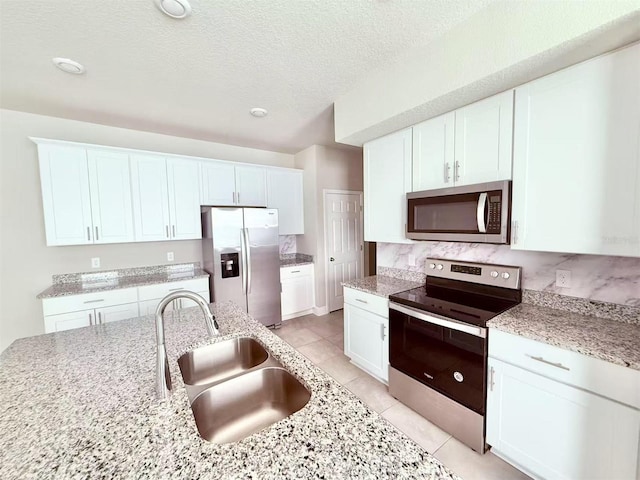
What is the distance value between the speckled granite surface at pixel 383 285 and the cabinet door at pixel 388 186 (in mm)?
425

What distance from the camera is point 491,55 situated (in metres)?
1.47

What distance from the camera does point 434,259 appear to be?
2.31 m

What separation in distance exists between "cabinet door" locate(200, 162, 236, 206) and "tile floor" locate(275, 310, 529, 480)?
1975mm

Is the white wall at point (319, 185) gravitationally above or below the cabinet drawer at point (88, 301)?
above

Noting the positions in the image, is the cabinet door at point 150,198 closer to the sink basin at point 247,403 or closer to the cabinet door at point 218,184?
the cabinet door at point 218,184

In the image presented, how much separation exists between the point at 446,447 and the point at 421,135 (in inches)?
88.3

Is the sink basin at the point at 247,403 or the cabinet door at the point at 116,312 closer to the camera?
the sink basin at the point at 247,403

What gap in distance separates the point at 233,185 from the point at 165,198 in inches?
33.4

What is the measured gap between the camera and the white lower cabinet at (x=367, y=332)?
87.7 inches

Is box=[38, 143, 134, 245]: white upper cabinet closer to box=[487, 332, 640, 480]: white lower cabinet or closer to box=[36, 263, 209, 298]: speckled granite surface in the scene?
box=[36, 263, 209, 298]: speckled granite surface

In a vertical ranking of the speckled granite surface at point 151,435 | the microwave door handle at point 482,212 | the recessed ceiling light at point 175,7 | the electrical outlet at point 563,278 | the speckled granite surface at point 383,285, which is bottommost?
the speckled granite surface at point 151,435

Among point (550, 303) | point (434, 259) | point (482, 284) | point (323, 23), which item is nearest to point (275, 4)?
point (323, 23)

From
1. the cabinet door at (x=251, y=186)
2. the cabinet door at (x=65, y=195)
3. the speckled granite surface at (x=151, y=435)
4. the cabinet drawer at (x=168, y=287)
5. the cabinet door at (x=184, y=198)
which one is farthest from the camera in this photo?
the cabinet door at (x=251, y=186)

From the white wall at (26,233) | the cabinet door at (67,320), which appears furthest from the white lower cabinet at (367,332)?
the white wall at (26,233)
